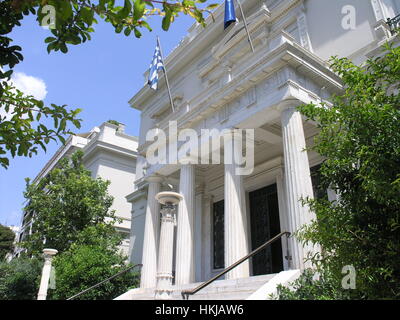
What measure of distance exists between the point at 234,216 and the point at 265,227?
3.95m

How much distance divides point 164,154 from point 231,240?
503 cm

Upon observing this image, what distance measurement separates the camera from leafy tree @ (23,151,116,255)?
15695 millimetres

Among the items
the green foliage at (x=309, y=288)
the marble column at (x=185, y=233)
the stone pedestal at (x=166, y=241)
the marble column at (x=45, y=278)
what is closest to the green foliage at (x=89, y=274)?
the marble column at (x=45, y=278)

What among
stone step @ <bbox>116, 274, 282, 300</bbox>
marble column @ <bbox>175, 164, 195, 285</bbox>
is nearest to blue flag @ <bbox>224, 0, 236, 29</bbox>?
marble column @ <bbox>175, 164, 195, 285</bbox>

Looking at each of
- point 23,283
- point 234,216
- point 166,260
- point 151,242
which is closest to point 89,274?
point 151,242

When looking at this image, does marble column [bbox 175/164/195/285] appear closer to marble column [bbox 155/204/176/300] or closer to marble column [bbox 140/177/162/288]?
marble column [bbox 140/177/162/288]

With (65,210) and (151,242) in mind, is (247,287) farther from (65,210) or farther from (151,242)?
(65,210)

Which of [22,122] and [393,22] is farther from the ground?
[393,22]

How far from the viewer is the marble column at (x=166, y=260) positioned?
7.44 metres

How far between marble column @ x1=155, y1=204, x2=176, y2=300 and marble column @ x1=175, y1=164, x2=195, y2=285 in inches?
90.2

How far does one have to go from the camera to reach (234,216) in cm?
923

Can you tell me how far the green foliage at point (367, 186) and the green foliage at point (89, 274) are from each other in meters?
10.4

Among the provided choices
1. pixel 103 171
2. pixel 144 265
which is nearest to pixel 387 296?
pixel 144 265

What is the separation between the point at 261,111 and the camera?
30.9 ft
